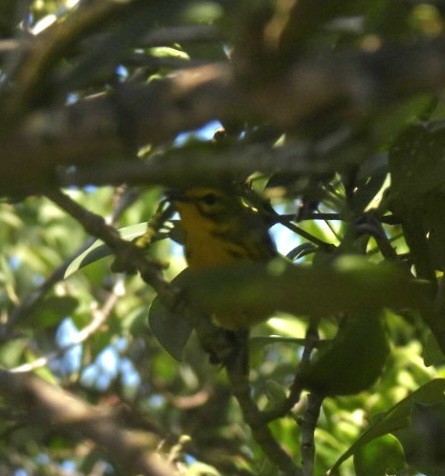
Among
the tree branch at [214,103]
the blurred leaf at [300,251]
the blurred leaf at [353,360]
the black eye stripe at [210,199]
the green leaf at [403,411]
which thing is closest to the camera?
the tree branch at [214,103]

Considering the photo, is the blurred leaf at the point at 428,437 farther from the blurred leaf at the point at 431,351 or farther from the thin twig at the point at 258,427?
the blurred leaf at the point at 431,351

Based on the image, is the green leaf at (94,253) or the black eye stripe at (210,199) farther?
the black eye stripe at (210,199)

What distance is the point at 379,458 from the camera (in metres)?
1.38

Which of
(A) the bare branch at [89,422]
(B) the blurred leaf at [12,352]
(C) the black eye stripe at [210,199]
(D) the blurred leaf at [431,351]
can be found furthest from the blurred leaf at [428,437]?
(B) the blurred leaf at [12,352]

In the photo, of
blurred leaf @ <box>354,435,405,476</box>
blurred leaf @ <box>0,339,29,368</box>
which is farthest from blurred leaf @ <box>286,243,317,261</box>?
blurred leaf @ <box>0,339,29,368</box>

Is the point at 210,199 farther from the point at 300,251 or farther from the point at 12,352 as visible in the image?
the point at 12,352

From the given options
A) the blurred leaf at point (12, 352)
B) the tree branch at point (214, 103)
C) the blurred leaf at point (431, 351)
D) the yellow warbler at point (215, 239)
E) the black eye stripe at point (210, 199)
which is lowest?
the blurred leaf at point (12, 352)

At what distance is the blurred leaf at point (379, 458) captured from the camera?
1.38 metres

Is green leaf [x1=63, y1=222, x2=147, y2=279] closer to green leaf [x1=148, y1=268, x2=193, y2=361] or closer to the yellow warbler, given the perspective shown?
green leaf [x1=148, y1=268, x2=193, y2=361]

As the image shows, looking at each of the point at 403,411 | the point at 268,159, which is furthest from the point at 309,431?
the point at 268,159

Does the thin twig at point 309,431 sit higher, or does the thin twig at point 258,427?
the thin twig at point 258,427

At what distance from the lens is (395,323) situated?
237 cm

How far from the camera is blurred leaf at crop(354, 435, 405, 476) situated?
1.38 metres

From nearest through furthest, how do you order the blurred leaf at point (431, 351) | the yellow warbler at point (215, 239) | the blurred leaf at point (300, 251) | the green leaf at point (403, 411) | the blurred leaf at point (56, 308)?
the green leaf at point (403, 411)
the blurred leaf at point (431, 351)
the blurred leaf at point (300, 251)
the yellow warbler at point (215, 239)
the blurred leaf at point (56, 308)
